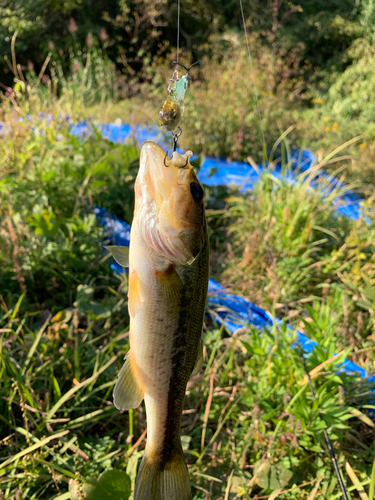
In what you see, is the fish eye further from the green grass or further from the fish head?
the green grass

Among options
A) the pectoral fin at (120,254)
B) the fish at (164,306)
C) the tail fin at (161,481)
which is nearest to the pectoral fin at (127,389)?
the fish at (164,306)

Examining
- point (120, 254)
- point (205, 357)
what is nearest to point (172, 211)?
point (120, 254)

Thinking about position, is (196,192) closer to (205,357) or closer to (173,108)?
(173,108)

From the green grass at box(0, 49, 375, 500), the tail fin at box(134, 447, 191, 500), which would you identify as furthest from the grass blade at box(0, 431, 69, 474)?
the tail fin at box(134, 447, 191, 500)

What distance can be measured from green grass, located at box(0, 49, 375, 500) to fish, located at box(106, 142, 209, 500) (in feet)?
1.54

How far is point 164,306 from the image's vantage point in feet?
3.14

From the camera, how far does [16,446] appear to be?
159cm

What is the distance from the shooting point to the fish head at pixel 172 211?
3.19 ft

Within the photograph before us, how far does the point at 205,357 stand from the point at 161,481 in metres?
1.32

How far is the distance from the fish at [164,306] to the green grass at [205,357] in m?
0.47

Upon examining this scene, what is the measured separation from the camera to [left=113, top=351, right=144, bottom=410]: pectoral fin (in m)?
1.00

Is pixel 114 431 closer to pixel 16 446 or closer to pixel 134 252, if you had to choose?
pixel 16 446

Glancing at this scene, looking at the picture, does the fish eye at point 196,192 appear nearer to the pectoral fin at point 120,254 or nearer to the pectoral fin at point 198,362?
the pectoral fin at point 120,254

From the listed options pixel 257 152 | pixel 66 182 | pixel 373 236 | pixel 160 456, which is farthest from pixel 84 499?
pixel 257 152
